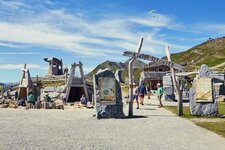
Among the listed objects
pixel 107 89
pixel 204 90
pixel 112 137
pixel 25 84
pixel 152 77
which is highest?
pixel 152 77

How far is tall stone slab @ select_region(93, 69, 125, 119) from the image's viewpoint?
2114 centimetres

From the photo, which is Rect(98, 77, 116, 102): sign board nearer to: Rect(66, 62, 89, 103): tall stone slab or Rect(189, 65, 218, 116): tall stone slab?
Rect(189, 65, 218, 116): tall stone slab

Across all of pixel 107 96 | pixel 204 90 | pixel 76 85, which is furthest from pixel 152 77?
pixel 107 96

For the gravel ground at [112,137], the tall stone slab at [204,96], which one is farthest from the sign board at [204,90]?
the gravel ground at [112,137]

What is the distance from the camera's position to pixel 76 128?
15961mm

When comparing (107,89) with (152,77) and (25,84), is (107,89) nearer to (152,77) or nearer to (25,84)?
(25,84)

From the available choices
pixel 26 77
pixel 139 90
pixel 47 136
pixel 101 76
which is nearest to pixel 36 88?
pixel 26 77

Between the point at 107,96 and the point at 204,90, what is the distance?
568 cm

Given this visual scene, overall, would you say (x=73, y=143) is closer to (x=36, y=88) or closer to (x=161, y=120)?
(x=161, y=120)

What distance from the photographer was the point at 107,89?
856 inches

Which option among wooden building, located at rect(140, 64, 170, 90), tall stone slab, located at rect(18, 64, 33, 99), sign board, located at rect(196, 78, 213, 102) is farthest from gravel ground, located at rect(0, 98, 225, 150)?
wooden building, located at rect(140, 64, 170, 90)

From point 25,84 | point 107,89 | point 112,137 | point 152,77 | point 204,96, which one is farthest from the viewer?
point 152,77

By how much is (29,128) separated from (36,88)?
27.8m

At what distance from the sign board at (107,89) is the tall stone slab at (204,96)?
4656 millimetres
